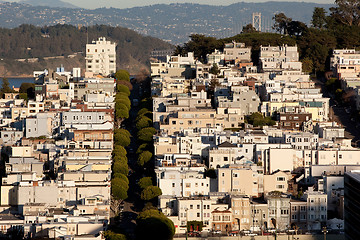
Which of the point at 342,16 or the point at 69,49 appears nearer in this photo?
the point at 342,16

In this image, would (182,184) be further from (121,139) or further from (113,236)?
(121,139)

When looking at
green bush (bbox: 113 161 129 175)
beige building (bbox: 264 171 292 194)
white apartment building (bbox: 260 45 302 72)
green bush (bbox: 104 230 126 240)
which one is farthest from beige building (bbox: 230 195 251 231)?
white apartment building (bbox: 260 45 302 72)

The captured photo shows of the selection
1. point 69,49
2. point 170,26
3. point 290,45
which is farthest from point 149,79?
point 170,26

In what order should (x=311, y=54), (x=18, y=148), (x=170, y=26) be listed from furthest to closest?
(x=170, y=26) → (x=311, y=54) → (x=18, y=148)

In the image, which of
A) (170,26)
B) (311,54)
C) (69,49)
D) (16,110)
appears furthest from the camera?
(170,26)

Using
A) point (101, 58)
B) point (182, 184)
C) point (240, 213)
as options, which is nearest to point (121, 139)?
point (182, 184)

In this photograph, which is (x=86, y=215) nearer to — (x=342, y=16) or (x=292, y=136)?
(x=292, y=136)
